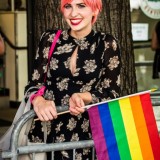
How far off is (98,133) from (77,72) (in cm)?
37

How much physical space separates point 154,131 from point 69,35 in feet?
2.49

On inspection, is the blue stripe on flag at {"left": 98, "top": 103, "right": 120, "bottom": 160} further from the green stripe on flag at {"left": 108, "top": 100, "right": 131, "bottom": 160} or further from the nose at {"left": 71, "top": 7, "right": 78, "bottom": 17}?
the nose at {"left": 71, "top": 7, "right": 78, "bottom": 17}

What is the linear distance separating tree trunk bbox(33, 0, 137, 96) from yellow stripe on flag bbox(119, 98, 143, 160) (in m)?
1.76

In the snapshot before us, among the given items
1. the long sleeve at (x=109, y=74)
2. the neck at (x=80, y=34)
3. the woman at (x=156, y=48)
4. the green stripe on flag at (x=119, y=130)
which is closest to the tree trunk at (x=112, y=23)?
the neck at (x=80, y=34)

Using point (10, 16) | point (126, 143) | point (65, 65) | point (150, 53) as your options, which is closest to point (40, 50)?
point (65, 65)

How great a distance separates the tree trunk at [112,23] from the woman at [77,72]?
5.23 ft

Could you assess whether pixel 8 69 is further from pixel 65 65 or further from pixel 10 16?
pixel 65 65

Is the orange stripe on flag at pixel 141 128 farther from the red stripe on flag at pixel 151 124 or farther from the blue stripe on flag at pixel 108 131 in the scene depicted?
the blue stripe on flag at pixel 108 131

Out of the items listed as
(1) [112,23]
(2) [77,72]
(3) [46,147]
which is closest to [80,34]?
(2) [77,72]

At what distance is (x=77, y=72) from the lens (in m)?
3.13

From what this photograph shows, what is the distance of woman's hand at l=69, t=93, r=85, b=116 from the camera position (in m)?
2.97

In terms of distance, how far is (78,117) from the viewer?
10.4 feet

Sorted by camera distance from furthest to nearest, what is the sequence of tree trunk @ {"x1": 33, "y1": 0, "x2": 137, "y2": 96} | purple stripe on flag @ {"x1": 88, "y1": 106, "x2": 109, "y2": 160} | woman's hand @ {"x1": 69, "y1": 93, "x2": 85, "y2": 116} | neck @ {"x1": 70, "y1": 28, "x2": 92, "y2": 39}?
tree trunk @ {"x1": 33, "y1": 0, "x2": 137, "y2": 96}, neck @ {"x1": 70, "y1": 28, "x2": 92, "y2": 39}, purple stripe on flag @ {"x1": 88, "y1": 106, "x2": 109, "y2": 160}, woman's hand @ {"x1": 69, "y1": 93, "x2": 85, "y2": 116}

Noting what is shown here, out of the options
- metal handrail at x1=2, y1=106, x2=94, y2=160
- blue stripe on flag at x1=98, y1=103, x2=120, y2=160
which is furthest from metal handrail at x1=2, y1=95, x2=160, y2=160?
blue stripe on flag at x1=98, y1=103, x2=120, y2=160
